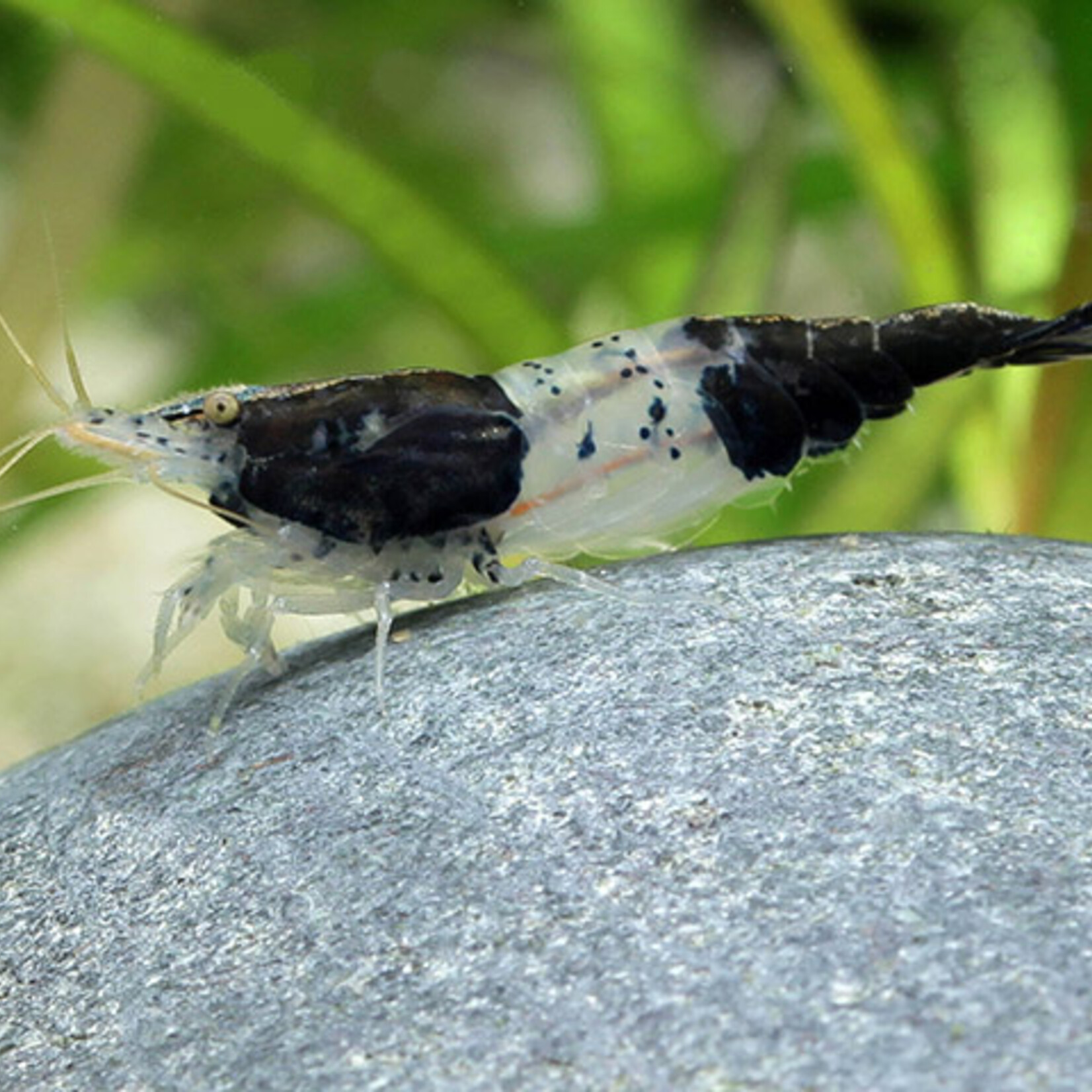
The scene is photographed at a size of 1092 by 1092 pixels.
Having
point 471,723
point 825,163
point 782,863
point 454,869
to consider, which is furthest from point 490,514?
point 825,163

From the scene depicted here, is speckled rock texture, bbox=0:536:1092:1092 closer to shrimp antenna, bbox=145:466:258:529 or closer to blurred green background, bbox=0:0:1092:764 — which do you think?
shrimp antenna, bbox=145:466:258:529

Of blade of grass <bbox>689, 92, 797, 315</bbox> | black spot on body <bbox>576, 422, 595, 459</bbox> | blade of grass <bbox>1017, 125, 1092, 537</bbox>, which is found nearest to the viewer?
black spot on body <bbox>576, 422, 595, 459</bbox>

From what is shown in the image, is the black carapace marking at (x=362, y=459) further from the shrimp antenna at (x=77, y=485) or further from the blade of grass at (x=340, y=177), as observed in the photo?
the blade of grass at (x=340, y=177)

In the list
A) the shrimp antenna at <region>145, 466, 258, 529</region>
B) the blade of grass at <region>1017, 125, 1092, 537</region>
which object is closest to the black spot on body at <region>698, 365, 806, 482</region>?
the shrimp antenna at <region>145, 466, 258, 529</region>

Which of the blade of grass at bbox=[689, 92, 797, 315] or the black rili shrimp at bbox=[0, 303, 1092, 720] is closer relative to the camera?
the black rili shrimp at bbox=[0, 303, 1092, 720]

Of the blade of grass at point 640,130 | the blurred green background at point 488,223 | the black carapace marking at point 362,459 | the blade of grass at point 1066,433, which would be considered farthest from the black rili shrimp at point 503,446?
the blade of grass at point 640,130

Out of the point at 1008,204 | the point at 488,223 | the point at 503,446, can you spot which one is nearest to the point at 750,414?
the point at 503,446
